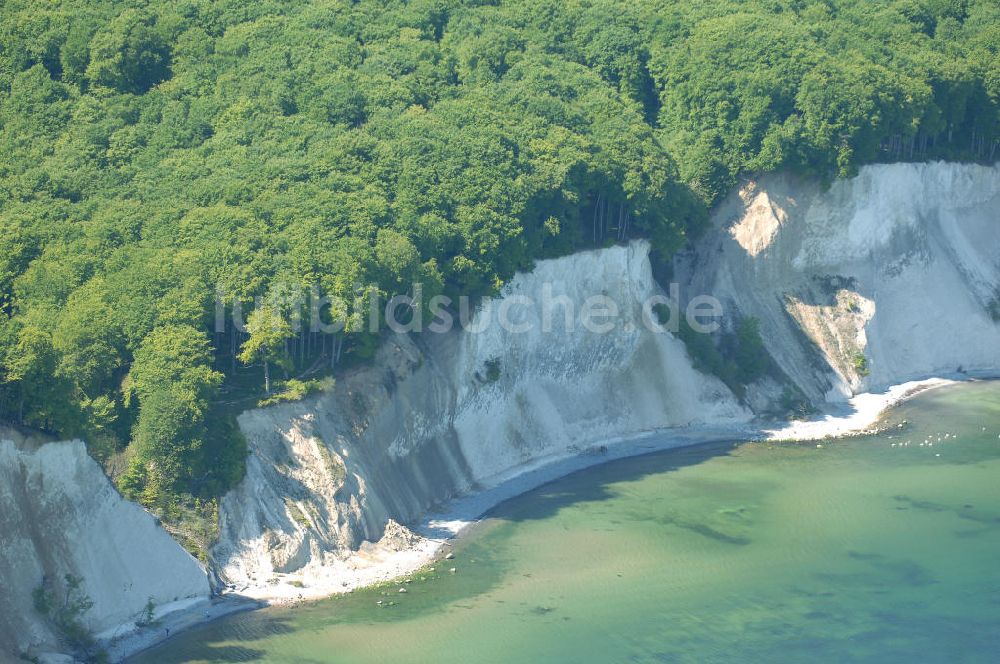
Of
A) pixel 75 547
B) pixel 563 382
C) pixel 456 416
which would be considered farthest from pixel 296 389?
pixel 563 382

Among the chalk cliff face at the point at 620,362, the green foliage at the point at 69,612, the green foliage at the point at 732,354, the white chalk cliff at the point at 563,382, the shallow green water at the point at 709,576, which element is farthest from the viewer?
the green foliage at the point at 732,354

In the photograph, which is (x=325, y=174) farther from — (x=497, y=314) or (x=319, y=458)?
(x=319, y=458)

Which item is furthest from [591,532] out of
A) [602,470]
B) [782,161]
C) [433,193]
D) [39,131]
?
[39,131]

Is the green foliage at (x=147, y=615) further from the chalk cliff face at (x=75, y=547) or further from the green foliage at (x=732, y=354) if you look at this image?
Answer: the green foliage at (x=732, y=354)

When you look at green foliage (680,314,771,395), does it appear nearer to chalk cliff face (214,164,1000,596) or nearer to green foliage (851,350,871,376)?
chalk cliff face (214,164,1000,596)

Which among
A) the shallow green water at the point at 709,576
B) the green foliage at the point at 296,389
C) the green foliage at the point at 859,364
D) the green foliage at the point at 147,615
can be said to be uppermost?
the green foliage at the point at 296,389

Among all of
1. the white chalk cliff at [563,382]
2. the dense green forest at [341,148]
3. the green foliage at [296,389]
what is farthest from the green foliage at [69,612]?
the green foliage at [296,389]

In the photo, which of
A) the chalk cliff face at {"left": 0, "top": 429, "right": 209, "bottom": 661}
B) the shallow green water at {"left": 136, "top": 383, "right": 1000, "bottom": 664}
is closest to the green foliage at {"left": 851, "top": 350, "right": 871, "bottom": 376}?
the shallow green water at {"left": 136, "top": 383, "right": 1000, "bottom": 664}
